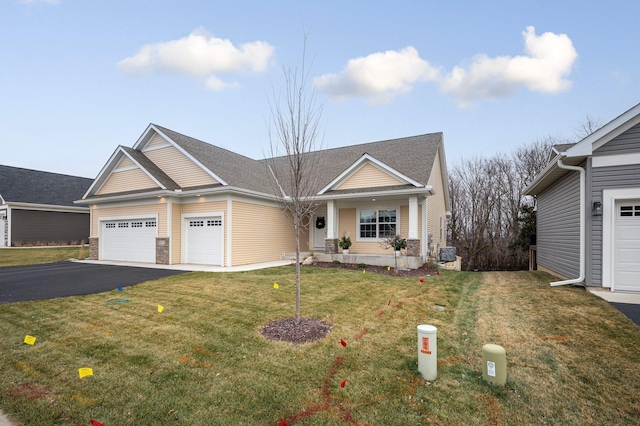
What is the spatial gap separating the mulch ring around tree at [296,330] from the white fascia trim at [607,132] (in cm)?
752

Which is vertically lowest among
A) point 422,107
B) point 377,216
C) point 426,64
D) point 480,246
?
point 480,246

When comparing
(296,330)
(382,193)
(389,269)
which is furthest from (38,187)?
(296,330)

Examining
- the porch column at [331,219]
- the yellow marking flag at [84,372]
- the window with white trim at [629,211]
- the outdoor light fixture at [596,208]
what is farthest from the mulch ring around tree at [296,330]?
the porch column at [331,219]

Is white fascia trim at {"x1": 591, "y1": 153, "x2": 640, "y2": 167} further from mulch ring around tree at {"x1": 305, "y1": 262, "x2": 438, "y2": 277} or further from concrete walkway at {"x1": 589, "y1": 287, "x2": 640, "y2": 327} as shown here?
mulch ring around tree at {"x1": 305, "y1": 262, "x2": 438, "y2": 277}

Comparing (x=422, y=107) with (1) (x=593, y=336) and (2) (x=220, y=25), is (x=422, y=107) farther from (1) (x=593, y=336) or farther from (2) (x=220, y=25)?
(1) (x=593, y=336)

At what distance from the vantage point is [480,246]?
27703mm

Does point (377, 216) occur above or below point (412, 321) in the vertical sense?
above

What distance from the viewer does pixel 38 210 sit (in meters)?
22.1

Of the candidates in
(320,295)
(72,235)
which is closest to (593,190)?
(320,295)

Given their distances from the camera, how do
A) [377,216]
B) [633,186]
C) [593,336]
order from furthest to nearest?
[377,216]
[633,186]
[593,336]

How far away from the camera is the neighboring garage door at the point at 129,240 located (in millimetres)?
14195

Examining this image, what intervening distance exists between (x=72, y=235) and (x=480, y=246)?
1340 inches

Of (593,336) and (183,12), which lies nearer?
(593,336)

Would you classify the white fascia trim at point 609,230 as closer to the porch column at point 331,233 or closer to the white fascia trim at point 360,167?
the white fascia trim at point 360,167
